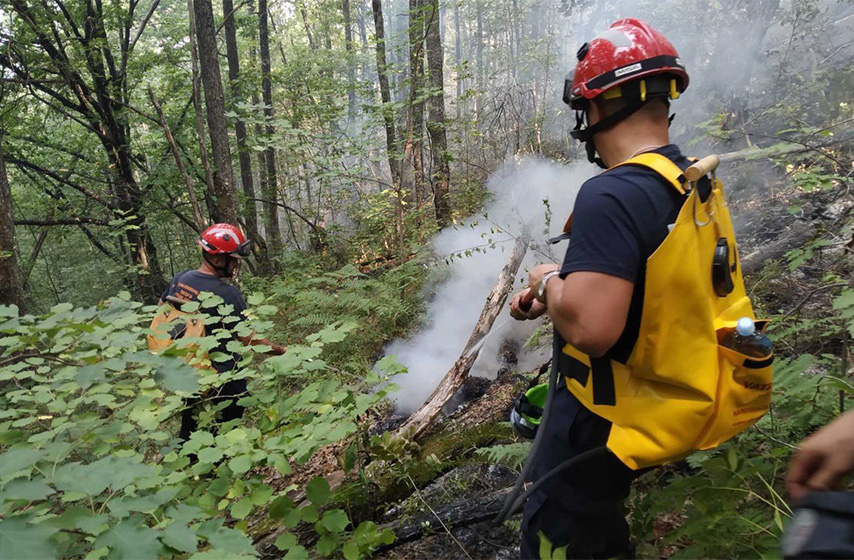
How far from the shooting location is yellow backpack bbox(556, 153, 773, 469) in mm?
1468

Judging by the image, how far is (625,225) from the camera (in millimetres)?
1497

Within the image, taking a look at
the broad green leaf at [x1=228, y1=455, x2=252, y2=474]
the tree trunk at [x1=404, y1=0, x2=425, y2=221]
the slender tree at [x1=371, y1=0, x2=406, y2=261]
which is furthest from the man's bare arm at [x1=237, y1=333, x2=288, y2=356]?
the slender tree at [x1=371, y1=0, x2=406, y2=261]

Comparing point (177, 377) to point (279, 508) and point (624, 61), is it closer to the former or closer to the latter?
point (279, 508)

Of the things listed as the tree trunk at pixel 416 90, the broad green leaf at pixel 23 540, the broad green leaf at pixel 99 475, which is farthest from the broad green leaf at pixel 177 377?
the tree trunk at pixel 416 90

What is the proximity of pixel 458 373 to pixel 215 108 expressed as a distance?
602 centimetres

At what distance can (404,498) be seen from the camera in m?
3.35

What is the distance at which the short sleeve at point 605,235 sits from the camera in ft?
4.86

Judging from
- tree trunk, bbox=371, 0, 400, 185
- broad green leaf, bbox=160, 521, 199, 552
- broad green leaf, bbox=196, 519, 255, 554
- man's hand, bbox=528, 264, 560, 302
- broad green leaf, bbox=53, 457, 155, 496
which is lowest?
broad green leaf, bbox=196, 519, 255, 554

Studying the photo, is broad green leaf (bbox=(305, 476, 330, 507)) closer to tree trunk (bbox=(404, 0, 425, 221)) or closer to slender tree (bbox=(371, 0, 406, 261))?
tree trunk (bbox=(404, 0, 425, 221))

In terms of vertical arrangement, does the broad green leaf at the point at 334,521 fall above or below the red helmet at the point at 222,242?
below

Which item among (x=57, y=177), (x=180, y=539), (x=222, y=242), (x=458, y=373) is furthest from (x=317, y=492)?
(x=57, y=177)

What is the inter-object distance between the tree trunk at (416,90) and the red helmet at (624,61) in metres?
6.21

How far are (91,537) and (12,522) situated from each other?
52 cm

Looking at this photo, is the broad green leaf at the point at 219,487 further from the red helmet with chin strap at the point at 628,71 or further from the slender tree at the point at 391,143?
the slender tree at the point at 391,143
